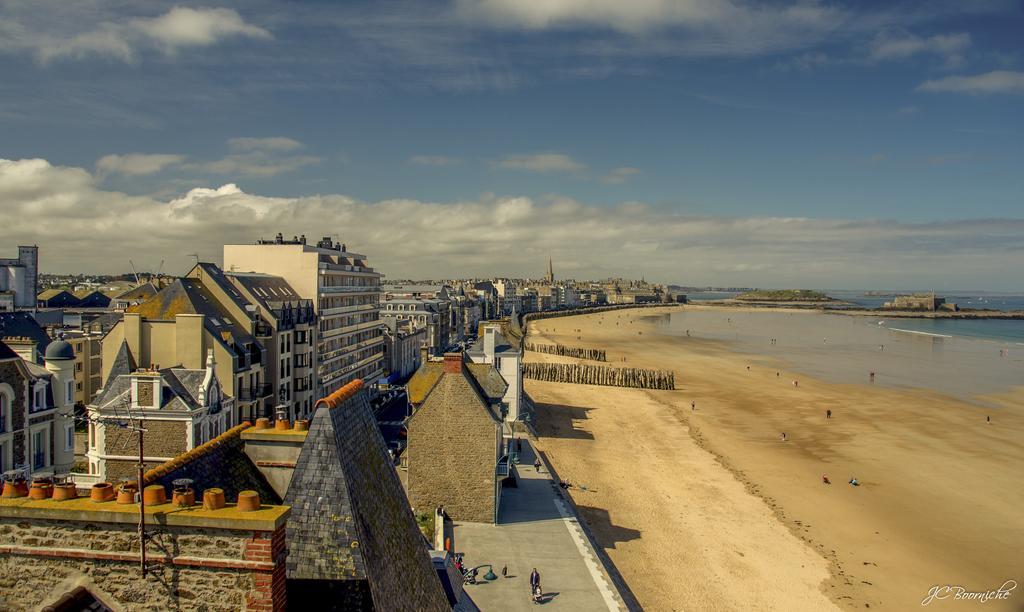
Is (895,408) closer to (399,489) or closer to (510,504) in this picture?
(510,504)

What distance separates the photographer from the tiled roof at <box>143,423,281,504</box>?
356 inches

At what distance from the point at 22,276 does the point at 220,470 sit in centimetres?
7310

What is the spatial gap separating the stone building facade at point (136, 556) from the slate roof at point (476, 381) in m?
26.0

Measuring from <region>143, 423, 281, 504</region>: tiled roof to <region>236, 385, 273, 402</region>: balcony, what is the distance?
30.5 meters

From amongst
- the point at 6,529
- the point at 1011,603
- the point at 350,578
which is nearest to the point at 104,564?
the point at 6,529

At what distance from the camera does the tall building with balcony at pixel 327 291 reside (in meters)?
54.5

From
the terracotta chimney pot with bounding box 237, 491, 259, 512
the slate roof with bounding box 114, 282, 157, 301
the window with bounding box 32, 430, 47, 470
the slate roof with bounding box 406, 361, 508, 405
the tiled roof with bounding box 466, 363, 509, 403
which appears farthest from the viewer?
the slate roof with bounding box 114, 282, 157, 301

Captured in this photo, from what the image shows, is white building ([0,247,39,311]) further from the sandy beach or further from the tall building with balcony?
the sandy beach

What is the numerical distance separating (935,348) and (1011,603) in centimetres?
11263

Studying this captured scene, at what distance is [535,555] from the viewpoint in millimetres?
25906

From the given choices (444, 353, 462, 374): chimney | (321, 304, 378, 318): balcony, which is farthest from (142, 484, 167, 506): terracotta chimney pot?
(321, 304, 378, 318): balcony

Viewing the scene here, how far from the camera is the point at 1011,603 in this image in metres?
27.1

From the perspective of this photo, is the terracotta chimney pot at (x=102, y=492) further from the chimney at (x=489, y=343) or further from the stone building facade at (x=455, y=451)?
the chimney at (x=489, y=343)
